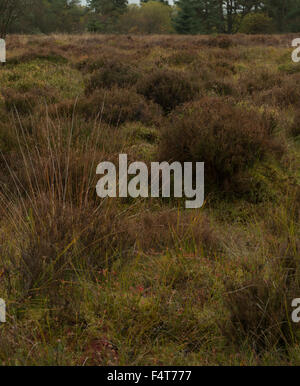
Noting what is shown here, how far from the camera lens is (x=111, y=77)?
8969 mm

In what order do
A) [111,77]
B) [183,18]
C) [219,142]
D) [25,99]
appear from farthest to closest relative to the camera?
[183,18] < [111,77] < [25,99] < [219,142]

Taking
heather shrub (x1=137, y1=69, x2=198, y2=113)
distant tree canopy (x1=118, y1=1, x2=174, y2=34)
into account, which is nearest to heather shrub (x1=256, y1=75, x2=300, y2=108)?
heather shrub (x1=137, y1=69, x2=198, y2=113)

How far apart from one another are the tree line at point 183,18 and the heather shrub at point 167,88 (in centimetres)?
2942

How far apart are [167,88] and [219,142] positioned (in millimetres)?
3597

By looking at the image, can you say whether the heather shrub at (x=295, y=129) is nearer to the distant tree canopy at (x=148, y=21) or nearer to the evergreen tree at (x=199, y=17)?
the evergreen tree at (x=199, y=17)

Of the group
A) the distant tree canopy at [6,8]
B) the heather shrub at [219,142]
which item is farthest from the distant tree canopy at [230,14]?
the heather shrub at [219,142]

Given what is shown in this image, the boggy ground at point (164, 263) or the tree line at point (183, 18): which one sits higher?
the tree line at point (183, 18)

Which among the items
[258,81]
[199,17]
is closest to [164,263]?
[258,81]

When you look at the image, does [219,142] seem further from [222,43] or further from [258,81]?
[222,43]

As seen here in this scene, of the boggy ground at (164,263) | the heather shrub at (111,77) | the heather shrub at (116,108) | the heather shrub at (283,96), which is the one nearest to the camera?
the boggy ground at (164,263)

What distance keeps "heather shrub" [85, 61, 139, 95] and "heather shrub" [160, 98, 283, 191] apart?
13.4ft

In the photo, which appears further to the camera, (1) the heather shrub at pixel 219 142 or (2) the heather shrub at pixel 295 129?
(2) the heather shrub at pixel 295 129

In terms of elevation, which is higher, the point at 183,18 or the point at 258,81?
the point at 183,18

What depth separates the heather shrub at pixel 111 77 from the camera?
28.8 feet
